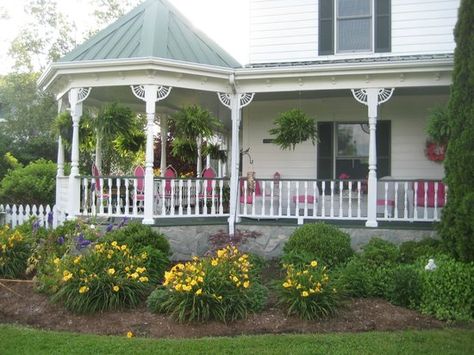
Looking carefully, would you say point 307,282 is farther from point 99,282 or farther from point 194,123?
point 194,123

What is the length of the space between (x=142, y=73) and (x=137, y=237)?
329cm

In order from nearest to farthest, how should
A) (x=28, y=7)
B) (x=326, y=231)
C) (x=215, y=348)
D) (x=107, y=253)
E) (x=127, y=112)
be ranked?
(x=215, y=348), (x=107, y=253), (x=326, y=231), (x=127, y=112), (x=28, y=7)

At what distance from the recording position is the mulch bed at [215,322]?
5.73m

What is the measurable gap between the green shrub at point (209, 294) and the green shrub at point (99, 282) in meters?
0.36

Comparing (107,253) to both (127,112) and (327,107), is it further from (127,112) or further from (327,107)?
(327,107)

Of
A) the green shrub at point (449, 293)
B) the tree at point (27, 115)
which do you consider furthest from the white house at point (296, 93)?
the tree at point (27, 115)

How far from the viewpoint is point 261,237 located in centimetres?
992

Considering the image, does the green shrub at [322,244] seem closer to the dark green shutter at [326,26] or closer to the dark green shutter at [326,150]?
the dark green shutter at [326,150]

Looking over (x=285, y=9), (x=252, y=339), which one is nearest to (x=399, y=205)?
(x=285, y=9)

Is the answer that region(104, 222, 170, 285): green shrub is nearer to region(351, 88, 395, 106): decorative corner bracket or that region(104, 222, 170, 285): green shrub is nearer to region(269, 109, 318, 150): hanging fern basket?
region(269, 109, 318, 150): hanging fern basket

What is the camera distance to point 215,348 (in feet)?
16.7

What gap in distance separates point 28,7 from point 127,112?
23.5 metres

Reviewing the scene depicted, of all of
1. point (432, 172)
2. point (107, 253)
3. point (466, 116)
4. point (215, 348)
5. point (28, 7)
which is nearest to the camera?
point (215, 348)

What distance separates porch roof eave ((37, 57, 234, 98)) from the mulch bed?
15.3 feet
